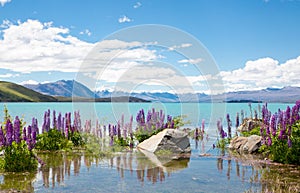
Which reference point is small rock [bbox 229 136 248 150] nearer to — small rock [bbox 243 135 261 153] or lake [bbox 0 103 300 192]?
small rock [bbox 243 135 261 153]

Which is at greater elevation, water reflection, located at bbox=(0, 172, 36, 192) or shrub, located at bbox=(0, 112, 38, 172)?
shrub, located at bbox=(0, 112, 38, 172)

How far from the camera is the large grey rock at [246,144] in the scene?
1733cm

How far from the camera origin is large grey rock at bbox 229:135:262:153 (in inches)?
682

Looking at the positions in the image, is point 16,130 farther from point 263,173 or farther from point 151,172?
point 263,173

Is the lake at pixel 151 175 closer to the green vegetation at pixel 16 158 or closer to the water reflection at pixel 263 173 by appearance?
the water reflection at pixel 263 173

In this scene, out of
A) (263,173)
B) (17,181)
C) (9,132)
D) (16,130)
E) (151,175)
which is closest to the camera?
(17,181)

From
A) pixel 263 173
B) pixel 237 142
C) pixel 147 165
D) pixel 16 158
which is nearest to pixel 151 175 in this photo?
pixel 147 165

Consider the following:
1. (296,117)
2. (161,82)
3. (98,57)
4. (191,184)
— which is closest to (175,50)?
(161,82)

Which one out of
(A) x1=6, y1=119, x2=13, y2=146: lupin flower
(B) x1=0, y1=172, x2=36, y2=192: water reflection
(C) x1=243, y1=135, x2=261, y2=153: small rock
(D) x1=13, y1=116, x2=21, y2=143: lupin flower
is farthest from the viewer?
(C) x1=243, y1=135, x2=261, y2=153: small rock

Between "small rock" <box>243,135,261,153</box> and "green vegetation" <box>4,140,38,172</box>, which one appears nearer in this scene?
"green vegetation" <box>4,140,38,172</box>

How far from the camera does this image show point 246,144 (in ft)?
58.7

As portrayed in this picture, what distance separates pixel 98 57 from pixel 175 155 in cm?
639

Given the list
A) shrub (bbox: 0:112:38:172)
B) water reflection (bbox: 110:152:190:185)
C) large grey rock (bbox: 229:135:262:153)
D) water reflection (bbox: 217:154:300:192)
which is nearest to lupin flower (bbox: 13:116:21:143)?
shrub (bbox: 0:112:38:172)

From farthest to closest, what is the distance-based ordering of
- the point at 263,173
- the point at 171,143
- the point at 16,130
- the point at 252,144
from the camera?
the point at 252,144 < the point at 171,143 < the point at 263,173 < the point at 16,130
